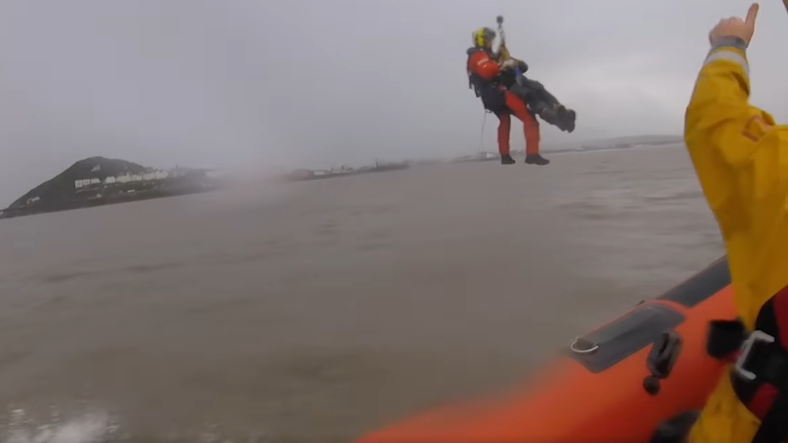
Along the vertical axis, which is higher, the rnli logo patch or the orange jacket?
the orange jacket

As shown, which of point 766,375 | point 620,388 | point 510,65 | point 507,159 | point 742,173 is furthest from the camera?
point 507,159

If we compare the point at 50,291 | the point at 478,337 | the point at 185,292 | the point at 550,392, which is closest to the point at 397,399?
the point at 478,337

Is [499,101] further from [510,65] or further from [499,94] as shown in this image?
[510,65]

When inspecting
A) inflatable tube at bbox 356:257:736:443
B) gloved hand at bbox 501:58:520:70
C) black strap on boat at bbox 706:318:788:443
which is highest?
gloved hand at bbox 501:58:520:70

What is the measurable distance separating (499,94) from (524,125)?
0.17 meters

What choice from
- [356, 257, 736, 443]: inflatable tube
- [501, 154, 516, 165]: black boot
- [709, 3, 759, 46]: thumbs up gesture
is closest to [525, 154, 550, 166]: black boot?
[501, 154, 516, 165]: black boot

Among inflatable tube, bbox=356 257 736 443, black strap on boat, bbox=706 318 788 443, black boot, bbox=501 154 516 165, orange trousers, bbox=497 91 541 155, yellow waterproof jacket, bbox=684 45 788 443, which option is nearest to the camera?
yellow waterproof jacket, bbox=684 45 788 443

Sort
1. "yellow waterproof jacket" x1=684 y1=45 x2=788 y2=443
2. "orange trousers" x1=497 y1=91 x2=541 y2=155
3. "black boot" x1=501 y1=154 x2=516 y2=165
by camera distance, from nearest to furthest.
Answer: "yellow waterproof jacket" x1=684 y1=45 x2=788 y2=443, "orange trousers" x1=497 y1=91 x2=541 y2=155, "black boot" x1=501 y1=154 x2=516 y2=165

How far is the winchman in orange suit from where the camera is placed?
2.22 meters

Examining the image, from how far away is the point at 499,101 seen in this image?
91.8 inches

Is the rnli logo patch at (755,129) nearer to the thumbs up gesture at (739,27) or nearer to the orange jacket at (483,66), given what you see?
the thumbs up gesture at (739,27)

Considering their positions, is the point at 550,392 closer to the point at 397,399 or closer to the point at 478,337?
the point at 397,399

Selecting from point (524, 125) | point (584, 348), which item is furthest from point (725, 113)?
point (584, 348)

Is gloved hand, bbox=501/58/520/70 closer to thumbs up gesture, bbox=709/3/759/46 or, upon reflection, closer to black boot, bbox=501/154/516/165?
black boot, bbox=501/154/516/165
